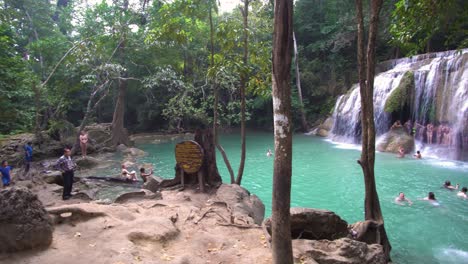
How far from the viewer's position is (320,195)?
36.0 feet

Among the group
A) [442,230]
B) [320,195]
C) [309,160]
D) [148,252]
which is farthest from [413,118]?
[148,252]

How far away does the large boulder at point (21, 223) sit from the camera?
391 cm

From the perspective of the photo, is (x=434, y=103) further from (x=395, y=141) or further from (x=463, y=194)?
(x=463, y=194)

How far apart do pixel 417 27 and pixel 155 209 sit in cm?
603

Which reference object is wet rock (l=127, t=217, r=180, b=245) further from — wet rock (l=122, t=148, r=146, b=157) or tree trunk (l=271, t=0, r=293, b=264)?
wet rock (l=122, t=148, r=146, b=157)

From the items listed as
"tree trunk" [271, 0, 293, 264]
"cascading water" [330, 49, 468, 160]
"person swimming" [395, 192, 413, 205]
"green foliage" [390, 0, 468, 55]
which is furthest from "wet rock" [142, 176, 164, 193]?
"cascading water" [330, 49, 468, 160]

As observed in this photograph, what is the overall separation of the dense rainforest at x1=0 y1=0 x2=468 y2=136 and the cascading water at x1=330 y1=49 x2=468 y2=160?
2027mm

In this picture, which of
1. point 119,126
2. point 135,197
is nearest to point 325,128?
point 119,126

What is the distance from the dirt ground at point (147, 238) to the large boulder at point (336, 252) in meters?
0.48

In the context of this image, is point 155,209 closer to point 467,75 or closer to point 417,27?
point 417,27

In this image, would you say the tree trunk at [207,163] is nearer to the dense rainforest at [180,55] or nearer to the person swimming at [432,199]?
the dense rainforest at [180,55]

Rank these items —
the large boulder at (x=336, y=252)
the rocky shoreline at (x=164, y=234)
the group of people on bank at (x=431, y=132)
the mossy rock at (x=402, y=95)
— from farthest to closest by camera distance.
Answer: the mossy rock at (x=402, y=95) → the group of people on bank at (x=431, y=132) → the large boulder at (x=336, y=252) → the rocky shoreline at (x=164, y=234)

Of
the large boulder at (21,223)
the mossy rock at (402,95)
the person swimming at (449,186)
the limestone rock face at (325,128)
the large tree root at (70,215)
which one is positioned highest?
the mossy rock at (402,95)

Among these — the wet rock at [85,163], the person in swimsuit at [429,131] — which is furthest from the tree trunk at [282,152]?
the person in swimsuit at [429,131]
